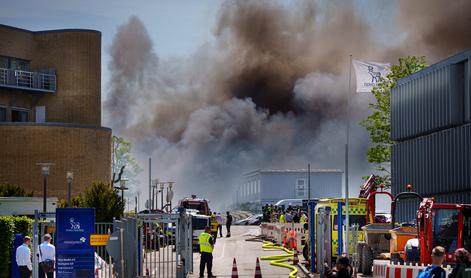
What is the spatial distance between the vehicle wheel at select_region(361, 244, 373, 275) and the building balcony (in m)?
47.9

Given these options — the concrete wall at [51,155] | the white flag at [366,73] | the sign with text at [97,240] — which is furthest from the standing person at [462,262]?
the concrete wall at [51,155]

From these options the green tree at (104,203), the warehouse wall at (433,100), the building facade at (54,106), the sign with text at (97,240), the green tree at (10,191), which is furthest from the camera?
the building facade at (54,106)

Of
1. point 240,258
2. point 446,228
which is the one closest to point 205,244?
point 446,228

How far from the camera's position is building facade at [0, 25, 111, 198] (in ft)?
228

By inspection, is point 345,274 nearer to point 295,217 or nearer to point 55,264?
→ point 55,264

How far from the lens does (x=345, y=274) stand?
14.9 m

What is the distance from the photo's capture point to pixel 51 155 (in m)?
69.7

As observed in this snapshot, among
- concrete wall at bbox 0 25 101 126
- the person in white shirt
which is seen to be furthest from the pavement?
concrete wall at bbox 0 25 101 126

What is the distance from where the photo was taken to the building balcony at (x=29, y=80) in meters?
72.7

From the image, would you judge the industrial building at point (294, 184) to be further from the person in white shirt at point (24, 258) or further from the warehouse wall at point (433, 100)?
the person in white shirt at point (24, 258)

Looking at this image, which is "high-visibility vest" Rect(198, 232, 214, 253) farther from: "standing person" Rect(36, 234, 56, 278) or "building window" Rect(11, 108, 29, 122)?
"building window" Rect(11, 108, 29, 122)

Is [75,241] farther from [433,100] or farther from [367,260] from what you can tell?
[433,100]

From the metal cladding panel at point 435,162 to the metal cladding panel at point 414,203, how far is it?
286mm

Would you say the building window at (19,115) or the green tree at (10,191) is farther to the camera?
the building window at (19,115)
